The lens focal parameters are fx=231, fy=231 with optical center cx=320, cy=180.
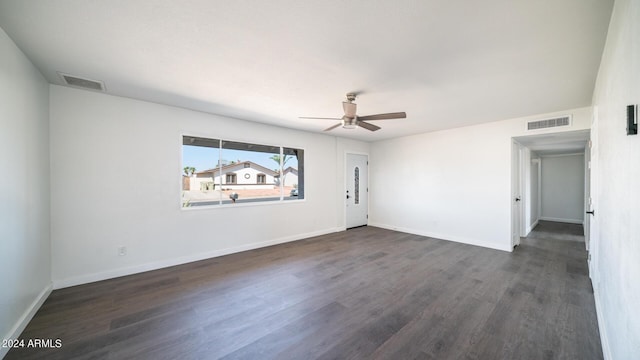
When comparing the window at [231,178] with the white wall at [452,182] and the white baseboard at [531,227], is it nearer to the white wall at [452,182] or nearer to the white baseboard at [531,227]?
the white wall at [452,182]

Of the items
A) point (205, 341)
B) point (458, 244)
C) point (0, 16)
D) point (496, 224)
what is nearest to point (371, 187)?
point (458, 244)

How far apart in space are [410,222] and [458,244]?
1.28 meters

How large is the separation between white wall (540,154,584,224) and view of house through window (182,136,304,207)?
839 centimetres

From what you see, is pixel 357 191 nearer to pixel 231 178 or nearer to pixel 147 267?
pixel 231 178

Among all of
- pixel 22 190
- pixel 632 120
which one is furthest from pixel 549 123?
pixel 22 190

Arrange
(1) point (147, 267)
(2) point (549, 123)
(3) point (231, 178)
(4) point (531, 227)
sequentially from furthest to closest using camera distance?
(4) point (531, 227), (3) point (231, 178), (2) point (549, 123), (1) point (147, 267)

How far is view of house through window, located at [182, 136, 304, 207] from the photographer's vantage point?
13.1 feet

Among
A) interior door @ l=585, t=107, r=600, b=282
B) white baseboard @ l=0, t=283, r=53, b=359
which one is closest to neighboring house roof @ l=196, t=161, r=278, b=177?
white baseboard @ l=0, t=283, r=53, b=359

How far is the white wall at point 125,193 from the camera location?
3.01 m

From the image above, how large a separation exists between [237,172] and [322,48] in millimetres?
3117

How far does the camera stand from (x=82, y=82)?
2.83m

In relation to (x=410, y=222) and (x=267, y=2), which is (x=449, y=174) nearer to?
(x=410, y=222)

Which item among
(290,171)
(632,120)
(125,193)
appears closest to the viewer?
(632,120)

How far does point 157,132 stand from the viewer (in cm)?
363
